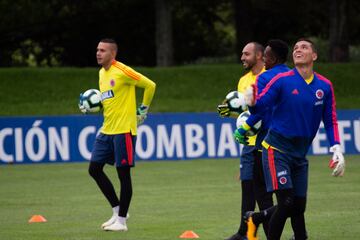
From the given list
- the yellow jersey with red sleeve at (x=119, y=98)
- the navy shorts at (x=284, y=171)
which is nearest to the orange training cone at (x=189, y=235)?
the yellow jersey with red sleeve at (x=119, y=98)

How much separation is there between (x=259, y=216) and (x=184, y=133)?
44.8 ft

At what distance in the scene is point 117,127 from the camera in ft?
40.8

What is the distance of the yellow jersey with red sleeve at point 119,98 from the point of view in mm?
12430

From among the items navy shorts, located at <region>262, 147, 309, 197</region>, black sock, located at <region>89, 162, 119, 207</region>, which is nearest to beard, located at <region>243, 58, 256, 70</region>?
navy shorts, located at <region>262, 147, 309, 197</region>

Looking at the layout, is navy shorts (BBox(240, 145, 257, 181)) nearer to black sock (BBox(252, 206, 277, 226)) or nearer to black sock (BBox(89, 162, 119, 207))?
black sock (BBox(252, 206, 277, 226))

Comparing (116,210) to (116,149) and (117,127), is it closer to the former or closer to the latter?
(116,149)

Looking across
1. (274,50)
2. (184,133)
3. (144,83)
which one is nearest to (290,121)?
(274,50)

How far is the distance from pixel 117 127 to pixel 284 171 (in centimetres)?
342

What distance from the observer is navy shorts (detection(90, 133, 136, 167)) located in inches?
485

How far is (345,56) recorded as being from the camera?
3700 centimetres

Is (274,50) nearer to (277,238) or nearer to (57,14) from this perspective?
(277,238)

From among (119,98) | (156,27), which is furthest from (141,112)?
(156,27)

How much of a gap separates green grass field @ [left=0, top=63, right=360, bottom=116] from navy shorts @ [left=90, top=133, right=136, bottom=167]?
1720 cm

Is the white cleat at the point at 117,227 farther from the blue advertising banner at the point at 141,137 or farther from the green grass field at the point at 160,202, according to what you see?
the blue advertising banner at the point at 141,137
